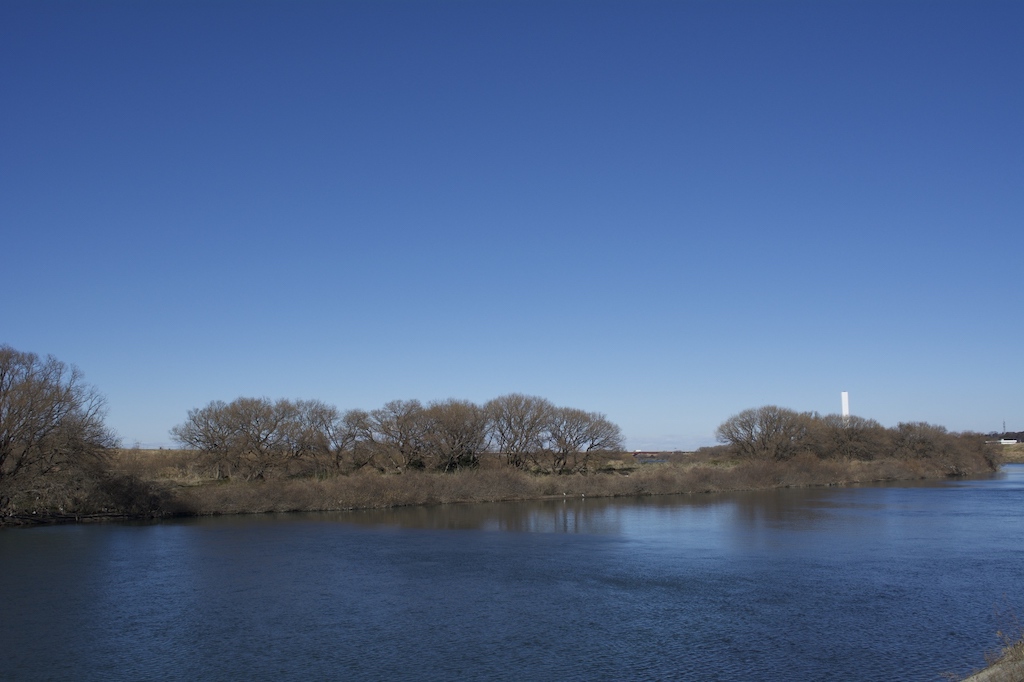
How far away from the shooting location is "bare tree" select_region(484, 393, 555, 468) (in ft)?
216

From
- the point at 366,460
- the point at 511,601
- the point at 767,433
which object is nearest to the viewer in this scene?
the point at 511,601

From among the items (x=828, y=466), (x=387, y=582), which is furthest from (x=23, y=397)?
(x=828, y=466)

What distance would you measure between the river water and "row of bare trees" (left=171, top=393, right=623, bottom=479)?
793 inches

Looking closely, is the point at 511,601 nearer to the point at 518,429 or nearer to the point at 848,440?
the point at 518,429

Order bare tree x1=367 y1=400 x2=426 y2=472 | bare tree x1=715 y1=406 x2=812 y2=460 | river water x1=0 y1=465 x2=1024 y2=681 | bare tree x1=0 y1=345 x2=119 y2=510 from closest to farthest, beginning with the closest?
river water x1=0 y1=465 x2=1024 y2=681 < bare tree x1=0 y1=345 x2=119 y2=510 < bare tree x1=367 y1=400 x2=426 y2=472 < bare tree x1=715 y1=406 x2=812 y2=460

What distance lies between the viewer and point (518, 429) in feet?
216

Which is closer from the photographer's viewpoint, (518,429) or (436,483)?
(436,483)

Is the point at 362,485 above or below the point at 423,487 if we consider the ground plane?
above

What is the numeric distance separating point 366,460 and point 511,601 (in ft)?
139

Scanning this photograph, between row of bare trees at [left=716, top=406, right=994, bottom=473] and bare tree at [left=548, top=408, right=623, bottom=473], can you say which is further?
row of bare trees at [left=716, top=406, right=994, bottom=473]

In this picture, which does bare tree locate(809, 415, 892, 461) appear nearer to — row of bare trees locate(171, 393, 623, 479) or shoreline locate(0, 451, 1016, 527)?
shoreline locate(0, 451, 1016, 527)

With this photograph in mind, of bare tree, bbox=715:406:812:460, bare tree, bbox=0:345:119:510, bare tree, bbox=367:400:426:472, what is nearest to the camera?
bare tree, bbox=0:345:119:510

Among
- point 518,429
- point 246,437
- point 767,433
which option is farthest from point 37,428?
point 767,433

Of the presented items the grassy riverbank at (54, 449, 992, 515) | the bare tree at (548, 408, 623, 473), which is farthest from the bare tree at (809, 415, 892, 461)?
the bare tree at (548, 408, 623, 473)
